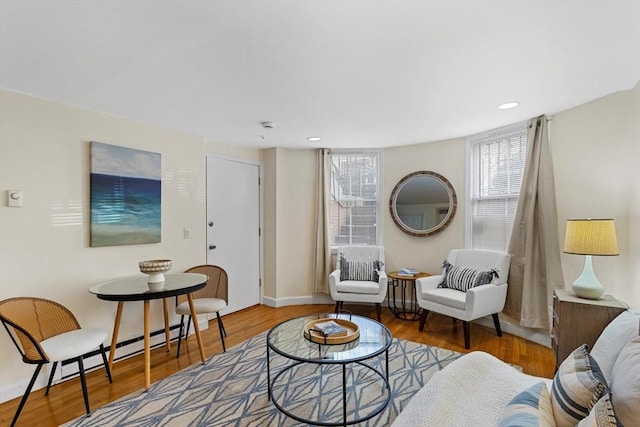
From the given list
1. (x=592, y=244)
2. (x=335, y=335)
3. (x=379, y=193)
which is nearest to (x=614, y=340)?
(x=592, y=244)

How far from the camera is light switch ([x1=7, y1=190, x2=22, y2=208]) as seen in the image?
2.31 meters

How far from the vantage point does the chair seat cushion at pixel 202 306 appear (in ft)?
9.94

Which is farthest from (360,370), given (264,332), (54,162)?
(54,162)

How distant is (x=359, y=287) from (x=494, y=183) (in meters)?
2.01

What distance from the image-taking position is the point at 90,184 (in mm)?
2744

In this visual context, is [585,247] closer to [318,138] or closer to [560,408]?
[560,408]

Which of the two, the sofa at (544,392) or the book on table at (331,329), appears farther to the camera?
the book on table at (331,329)

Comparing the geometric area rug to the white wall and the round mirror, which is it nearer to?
the white wall

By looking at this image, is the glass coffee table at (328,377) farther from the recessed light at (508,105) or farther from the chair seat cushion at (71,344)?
the recessed light at (508,105)

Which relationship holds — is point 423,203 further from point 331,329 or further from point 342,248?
point 331,329

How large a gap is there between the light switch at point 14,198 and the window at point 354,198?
3.31 m

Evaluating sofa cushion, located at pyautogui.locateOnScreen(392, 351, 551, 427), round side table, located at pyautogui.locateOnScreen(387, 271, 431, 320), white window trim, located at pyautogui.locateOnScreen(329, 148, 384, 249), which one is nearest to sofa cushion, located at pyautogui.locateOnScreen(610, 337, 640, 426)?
sofa cushion, located at pyautogui.locateOnScreen(392, 351, 551, 427)

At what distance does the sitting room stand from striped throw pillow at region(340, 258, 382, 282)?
3 centimetres

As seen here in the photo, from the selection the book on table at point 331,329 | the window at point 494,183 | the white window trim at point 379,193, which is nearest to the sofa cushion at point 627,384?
the book on table at point 331,329
